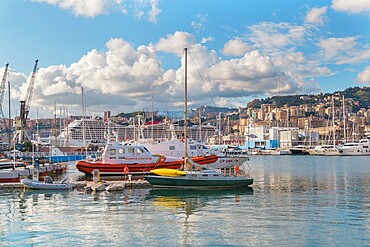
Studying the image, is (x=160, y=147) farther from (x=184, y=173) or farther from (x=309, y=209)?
(x=309, y=209)

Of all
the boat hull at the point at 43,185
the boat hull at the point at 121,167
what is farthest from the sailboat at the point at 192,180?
the boat hull at the point at 121,167

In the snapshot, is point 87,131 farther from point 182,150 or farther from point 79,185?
point 79,185

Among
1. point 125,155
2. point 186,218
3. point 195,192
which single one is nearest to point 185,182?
point 195,192

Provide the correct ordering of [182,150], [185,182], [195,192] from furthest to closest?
1. [182,150]
2. [185,182]
3. [195,192]

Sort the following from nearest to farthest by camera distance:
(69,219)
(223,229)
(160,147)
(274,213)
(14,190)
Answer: (223,229)
(69,219)
(274,213)
(14,190)
(160,147)

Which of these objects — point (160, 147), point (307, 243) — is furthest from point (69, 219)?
point (160, 147)

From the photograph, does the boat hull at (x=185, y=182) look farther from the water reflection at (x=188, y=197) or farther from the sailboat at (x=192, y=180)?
the water reflection at (x=188, y=197)

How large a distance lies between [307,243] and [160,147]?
32096mm

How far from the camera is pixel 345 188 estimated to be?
3164cm

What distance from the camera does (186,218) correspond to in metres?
19.6

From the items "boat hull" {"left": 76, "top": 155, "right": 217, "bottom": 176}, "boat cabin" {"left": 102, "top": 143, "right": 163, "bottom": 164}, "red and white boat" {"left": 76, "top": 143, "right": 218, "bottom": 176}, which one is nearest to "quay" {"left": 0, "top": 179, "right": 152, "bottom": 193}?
"boat hull" {"left": 76, "top": 155, "right": 217, "bottom": 176}

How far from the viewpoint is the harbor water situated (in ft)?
50.8

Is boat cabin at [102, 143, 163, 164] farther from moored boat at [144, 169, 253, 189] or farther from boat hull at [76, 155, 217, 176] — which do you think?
moored boat at [144, 169, 253, 189]

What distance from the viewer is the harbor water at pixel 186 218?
1547 cm
